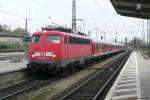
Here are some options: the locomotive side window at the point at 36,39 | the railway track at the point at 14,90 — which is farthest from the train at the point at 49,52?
the railway track at the point at 14,90

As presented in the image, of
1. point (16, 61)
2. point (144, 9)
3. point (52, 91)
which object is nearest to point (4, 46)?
point (16, 61)

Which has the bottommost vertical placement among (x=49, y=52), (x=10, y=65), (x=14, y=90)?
(x=14, y=90)

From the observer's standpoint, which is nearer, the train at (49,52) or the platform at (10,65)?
the train at (49,52)

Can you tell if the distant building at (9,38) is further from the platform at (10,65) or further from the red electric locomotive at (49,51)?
the red electric locomotive at (49,51)

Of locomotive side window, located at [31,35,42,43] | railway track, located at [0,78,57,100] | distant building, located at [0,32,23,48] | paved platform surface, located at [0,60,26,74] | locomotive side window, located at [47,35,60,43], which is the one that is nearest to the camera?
railway track, located at [0,78,57,100]

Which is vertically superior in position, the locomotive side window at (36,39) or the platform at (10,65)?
the locomotive side window at (36,39)

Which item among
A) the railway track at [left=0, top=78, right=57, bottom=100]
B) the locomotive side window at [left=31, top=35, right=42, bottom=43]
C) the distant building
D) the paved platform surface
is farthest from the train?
the distant building

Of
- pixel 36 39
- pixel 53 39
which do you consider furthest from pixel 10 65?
pixel 53 39

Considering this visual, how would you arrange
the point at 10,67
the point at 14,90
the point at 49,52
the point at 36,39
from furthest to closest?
the point at 10,67 → the point at 36,39 → the point at 49,52 → the point at 14,90

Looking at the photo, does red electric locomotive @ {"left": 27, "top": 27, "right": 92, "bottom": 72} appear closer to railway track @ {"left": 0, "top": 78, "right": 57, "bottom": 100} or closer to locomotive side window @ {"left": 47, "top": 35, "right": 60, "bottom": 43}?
locomotive side window @ {"left": 47, "top": 35, "right": 60, "bottom": 43}

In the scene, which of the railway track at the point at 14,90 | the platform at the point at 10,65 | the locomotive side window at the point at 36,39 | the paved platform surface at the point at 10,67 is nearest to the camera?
the railway track at the point at 14,90

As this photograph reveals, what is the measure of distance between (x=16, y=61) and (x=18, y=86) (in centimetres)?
1835

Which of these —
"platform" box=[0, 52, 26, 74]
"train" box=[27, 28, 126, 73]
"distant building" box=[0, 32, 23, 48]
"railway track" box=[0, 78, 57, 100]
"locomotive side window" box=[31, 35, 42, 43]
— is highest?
"distant building" box=[0, 32, 23, 48]

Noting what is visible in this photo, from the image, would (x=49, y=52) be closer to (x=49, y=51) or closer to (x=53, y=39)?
(x=49, y=51)
